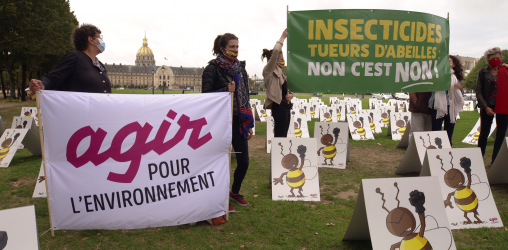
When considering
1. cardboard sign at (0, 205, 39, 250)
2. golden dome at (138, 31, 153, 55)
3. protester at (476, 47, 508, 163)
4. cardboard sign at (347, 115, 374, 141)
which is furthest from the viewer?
golden dome at (138, 31, 153, 55)

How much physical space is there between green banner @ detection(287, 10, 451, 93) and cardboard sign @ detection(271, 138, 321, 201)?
2.71ft

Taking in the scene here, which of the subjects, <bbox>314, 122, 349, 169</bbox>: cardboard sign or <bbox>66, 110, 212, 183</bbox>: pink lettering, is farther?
<bbox>314, 122, 349, 169</bbox>: cardboard sign

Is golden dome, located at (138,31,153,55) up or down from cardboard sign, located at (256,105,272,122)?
up

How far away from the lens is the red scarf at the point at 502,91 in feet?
16.7

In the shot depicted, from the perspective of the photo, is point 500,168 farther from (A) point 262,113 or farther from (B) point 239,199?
(A) point 262,113

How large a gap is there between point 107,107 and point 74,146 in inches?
18.1

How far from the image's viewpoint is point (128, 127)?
3.03 meters

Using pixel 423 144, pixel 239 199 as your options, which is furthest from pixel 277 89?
pixel 423 144

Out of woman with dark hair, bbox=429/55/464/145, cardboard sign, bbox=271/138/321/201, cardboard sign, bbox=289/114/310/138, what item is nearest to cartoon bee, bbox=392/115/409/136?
cardboard sign, bbox=289/114/310/138

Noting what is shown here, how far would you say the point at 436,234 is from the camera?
8.29 feet

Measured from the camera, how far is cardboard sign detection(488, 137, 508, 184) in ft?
14.5

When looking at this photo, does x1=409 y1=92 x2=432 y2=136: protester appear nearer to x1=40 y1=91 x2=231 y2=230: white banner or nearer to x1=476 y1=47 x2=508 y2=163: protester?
x1=476 y1=47 x2=508 y2=163: protester

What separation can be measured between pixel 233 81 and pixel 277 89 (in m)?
1.08

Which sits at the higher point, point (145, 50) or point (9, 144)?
point (145, 50)
